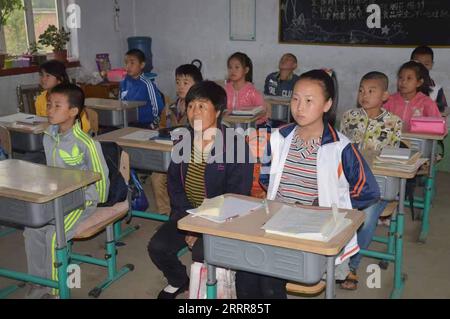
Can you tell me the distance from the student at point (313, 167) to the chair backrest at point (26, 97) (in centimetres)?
383

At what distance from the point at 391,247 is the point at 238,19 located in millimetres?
3959

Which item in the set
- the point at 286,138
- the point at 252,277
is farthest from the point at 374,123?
the point at 252,277

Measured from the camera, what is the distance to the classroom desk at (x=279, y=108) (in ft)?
16.6

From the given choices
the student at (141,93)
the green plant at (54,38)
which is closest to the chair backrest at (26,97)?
the green plant at (54,38)

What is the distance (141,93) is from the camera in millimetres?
4895

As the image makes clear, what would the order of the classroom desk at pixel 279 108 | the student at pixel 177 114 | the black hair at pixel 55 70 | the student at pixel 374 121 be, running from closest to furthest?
the student at pixel 374 121
the student at pixel 177 114
the black hair at pixel 55 70
the classroom desk at pixel 279 108

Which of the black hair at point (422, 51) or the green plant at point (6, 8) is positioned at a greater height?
the green plant at point (6, 8)

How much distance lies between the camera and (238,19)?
6.46 metres

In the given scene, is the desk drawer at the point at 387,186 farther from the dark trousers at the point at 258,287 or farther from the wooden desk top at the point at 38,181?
the wooden desk top at the point at 38,181

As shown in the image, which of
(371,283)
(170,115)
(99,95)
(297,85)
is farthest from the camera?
(99,95)

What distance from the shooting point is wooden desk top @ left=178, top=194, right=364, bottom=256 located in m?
1.72

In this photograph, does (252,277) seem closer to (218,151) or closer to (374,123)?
(218,151)

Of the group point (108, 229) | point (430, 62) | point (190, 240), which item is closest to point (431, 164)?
point (430, 62)

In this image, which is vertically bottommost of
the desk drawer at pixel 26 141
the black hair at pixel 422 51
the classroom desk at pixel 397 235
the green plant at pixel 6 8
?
the classroom desk at pixel 397 235
